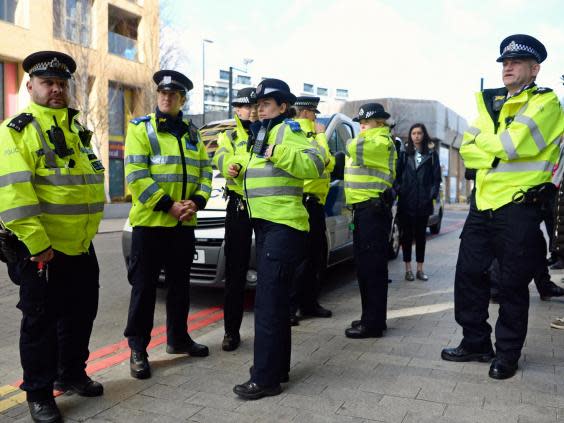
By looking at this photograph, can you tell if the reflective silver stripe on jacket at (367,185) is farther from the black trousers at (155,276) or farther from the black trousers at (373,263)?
the black trousers at (155,276)

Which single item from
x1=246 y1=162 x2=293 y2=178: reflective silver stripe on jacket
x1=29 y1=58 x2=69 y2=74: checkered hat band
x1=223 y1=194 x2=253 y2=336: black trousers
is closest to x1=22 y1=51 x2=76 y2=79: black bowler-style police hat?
x1=29 y1=58 x2=69 y2=74: checkered hat band

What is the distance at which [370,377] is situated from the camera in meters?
3.78

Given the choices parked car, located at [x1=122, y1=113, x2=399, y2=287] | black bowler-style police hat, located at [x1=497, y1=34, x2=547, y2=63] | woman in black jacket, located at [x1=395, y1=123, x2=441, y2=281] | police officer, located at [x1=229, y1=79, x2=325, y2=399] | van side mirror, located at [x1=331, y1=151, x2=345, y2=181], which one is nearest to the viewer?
police officer, located at [x1=229, y1=79, x2=325, y2=399]

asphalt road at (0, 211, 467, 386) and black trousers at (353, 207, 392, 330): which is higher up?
black trousers at (353, 207, 392, 330)

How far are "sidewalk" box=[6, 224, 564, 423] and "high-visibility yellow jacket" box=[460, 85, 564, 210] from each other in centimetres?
121

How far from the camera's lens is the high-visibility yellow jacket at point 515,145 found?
360 cm

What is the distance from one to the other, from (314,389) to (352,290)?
3.40 m

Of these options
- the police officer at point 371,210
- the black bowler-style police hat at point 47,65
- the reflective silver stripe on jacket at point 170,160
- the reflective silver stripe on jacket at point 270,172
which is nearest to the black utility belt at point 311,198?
the police officer at point 371,210

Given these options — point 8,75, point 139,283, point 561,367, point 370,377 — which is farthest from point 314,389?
point 8,75

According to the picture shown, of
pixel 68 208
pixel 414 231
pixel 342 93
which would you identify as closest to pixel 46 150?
pixel 68 208

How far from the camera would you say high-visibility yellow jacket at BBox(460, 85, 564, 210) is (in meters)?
3.60

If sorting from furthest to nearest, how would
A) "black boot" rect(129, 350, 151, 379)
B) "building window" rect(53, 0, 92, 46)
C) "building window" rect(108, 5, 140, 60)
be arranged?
"building window" rect(108, 5, 140, 60), "building window" rect(53, 0, 92, 46), "black boot" rect(129, 350, 151, 379)

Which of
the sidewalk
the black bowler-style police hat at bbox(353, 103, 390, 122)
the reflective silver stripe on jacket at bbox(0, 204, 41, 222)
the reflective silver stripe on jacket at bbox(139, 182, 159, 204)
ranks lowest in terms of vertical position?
the sidewalk

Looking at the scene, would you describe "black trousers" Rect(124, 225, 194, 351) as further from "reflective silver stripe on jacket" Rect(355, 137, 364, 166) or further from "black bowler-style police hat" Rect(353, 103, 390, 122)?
"black bowler-style police hat" Rect(353, 103, 390, 122)
